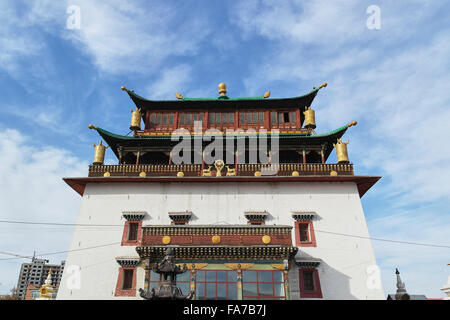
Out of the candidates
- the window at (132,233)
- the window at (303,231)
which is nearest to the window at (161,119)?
the window at (132,233)

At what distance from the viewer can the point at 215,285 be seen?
19750 millimetres

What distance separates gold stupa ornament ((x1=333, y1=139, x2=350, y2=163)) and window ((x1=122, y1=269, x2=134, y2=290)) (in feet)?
56.8

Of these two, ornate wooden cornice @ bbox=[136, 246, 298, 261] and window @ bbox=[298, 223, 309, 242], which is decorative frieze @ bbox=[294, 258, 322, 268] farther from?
ornate wooden cornice @ bbox=[136, 246, 298, 261]

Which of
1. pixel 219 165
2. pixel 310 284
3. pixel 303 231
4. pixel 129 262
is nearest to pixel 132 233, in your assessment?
pixel 129 262

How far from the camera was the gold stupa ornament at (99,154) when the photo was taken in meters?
27.2

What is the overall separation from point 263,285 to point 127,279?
9.05m

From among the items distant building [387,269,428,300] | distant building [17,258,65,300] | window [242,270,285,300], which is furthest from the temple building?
distant building [17,258,65,300]

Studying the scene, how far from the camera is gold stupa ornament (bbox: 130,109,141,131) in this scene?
29531mm

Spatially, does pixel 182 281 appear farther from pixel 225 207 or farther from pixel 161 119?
pixel 161 119

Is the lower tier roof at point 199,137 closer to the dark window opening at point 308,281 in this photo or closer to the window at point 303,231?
the window at point 303,231

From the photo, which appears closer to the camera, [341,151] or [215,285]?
[215,285]

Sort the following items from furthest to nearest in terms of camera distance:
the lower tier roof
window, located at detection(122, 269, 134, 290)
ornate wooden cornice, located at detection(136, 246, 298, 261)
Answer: the lower tier roof → window, located at detection(122, 269, 134, 290) → ornate wooden cornice, located at detection(136, 246, 298, 261)
